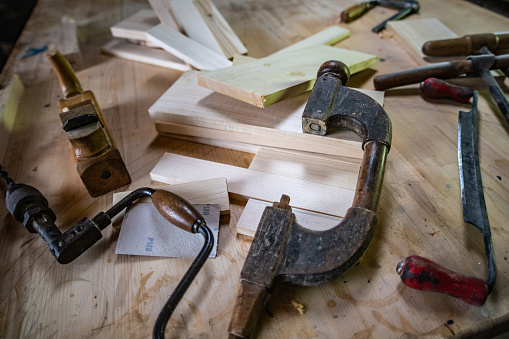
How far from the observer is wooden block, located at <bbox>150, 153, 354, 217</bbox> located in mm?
918

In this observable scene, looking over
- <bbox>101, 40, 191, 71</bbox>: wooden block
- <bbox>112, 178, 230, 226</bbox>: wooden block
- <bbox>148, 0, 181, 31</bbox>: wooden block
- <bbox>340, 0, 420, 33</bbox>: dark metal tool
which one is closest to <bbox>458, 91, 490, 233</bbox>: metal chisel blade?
<bbox>112, 178, 230, 226</bbox>: wooden block

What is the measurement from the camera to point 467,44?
1405mm

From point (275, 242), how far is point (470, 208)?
1.82ft

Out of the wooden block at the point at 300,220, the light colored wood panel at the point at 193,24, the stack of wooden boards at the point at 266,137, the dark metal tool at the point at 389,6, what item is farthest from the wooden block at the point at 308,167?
the dark metal tool at the point at 389,6

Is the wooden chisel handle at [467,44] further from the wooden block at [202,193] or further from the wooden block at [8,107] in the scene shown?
the wooden block at [8,107]

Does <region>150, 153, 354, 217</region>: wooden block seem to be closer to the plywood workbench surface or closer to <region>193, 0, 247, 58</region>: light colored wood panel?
the plywood workbench surface

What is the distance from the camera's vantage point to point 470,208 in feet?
2.92

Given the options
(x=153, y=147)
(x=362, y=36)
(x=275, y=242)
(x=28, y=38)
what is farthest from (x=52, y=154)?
(x=362, y=36)

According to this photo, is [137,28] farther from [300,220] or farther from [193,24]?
[300,220]

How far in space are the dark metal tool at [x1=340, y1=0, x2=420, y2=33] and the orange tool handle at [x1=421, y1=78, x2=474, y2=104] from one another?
2.20 feet

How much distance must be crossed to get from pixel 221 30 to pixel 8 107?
997 millimetres

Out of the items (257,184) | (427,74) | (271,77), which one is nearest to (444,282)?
(257,184)

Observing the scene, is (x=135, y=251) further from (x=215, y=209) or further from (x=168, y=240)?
(x=215, y=209)

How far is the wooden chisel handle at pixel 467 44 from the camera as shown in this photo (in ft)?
4.59
